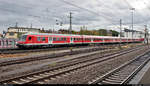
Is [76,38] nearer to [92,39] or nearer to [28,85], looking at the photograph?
[92,39]

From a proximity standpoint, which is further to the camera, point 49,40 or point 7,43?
point 7,43

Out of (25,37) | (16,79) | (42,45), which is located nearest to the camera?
(16,79)

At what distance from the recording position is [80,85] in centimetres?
777

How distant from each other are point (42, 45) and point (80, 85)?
22510mm

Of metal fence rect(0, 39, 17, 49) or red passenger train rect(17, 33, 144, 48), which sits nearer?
red passenger train rect(17, 33, 144, 48)

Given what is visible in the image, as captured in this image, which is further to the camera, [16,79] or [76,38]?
[76,38]

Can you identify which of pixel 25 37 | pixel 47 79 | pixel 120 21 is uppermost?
pixel 120 21

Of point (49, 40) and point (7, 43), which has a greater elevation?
point (49, 40)

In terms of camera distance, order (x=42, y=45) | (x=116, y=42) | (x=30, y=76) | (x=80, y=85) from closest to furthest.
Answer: (x=80, y=85)
(x=30, y=76)
(x=42, y=45)
(x=116, y=42)

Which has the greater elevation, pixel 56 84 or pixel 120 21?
pixel 120 21

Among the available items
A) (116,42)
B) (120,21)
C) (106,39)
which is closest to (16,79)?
(120,21)

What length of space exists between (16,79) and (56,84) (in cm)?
244

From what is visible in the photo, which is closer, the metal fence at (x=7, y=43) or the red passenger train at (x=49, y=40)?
the red passenger train at (x=49, y=40)

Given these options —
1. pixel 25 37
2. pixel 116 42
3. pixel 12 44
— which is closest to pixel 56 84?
pixel 25 37
